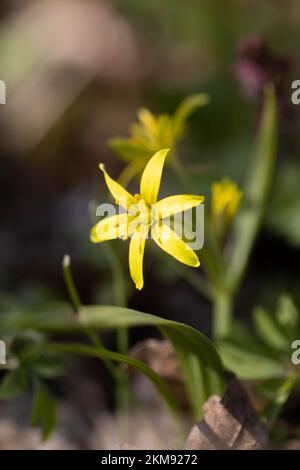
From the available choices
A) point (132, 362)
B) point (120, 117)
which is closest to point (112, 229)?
point (132, 362)

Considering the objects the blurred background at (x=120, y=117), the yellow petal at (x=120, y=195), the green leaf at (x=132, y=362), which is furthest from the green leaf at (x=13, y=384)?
the blurred background at (x=120, y=117)

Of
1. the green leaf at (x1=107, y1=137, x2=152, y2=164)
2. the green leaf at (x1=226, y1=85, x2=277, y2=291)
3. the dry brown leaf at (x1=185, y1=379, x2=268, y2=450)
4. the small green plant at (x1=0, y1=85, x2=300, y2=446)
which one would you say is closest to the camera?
the small green plant at (x1=0, y1=85, x2=300, y2=446)

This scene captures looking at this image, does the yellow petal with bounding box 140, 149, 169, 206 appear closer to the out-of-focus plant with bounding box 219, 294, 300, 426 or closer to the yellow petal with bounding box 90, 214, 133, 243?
the yellow petal with bounding box 90, 214, 133, 243

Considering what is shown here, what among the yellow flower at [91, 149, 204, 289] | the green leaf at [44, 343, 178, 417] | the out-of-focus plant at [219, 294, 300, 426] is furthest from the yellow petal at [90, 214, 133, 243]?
the out-of-focus plant at [219, 294, 300, 426]

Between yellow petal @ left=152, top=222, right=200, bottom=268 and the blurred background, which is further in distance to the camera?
the blurred background

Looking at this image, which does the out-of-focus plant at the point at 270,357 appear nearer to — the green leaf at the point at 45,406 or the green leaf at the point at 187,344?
the green leaf at the point at 187,344

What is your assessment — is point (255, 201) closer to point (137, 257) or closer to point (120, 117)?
point (137, 257)

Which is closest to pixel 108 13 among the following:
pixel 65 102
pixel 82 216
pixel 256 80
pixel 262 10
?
pixel 65 102
